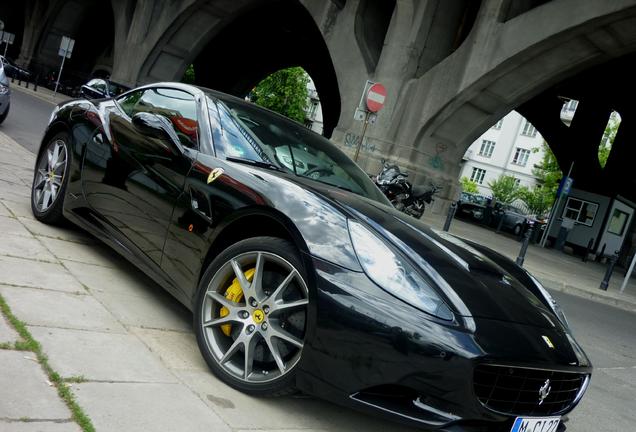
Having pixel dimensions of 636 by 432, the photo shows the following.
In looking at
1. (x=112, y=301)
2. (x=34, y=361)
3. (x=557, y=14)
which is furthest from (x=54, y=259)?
(x=557, y=14)

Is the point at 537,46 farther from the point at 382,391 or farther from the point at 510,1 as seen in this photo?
the point at 382,391

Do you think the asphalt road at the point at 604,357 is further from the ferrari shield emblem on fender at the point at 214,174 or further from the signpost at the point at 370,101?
the signpost at the point at 370,101

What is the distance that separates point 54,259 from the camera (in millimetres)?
4223

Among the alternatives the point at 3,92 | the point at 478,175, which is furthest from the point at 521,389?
the point at 478,175

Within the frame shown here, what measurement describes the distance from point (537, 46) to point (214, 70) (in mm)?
33759

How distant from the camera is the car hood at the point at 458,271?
8.96 ft

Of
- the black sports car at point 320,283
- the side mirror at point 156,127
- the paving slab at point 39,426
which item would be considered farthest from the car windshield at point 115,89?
the paving slab at point 39,426

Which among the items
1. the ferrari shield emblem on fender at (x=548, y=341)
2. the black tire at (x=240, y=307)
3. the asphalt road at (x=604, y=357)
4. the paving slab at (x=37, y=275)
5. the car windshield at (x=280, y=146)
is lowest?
the paving slab at (x=37, y=275)

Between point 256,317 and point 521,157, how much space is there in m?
68.1

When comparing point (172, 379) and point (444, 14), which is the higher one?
point (444, 14)

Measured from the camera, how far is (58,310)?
10.8 feet

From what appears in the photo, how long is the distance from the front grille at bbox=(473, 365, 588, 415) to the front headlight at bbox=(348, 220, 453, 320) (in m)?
0.30

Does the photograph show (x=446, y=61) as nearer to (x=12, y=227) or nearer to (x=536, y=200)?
(x=12, y=227)

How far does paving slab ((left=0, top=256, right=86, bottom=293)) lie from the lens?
11.8 ft
